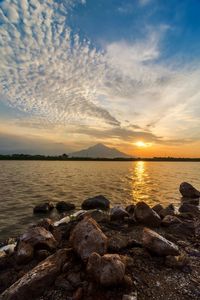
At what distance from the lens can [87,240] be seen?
27.2 feet

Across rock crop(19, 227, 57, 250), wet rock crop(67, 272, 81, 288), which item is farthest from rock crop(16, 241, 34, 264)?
wet rock crop(67, 272, 81, 288)

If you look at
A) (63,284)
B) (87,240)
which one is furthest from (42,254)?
(63,284)

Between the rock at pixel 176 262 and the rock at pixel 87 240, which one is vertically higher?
the rock at pixel 87 240

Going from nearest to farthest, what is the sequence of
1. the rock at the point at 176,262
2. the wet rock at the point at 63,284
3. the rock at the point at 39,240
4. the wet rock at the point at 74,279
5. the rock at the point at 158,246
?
1. the wet rock at the point at 63,284
2. the wet rock at the point at 74,279
3. the rock at the point at 176,262
4. the rock at the point at 158,246
5. the rock at the point at 39,240

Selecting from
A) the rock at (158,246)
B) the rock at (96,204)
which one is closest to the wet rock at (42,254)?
the rock at (158,246)

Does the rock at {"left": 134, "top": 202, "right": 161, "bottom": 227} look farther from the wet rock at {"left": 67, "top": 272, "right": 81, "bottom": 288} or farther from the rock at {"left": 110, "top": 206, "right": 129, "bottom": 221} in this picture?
the wet rock at {"left": 67, "top": 272, "right": 81, "bottom": 288}

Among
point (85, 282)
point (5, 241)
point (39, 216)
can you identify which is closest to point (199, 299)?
point (85, 282)

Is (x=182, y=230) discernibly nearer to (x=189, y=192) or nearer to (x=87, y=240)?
(x=87, y=240)

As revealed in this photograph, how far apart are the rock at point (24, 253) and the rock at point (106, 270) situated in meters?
3.04

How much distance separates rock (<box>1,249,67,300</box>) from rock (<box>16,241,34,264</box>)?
158cm

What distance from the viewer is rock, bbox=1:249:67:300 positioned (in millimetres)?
6516

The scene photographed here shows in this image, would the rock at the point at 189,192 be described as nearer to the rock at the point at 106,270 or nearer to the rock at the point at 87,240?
the rock at the point at 87,240

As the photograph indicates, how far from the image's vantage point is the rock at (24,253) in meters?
8.75

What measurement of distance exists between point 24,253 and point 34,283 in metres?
2.35
